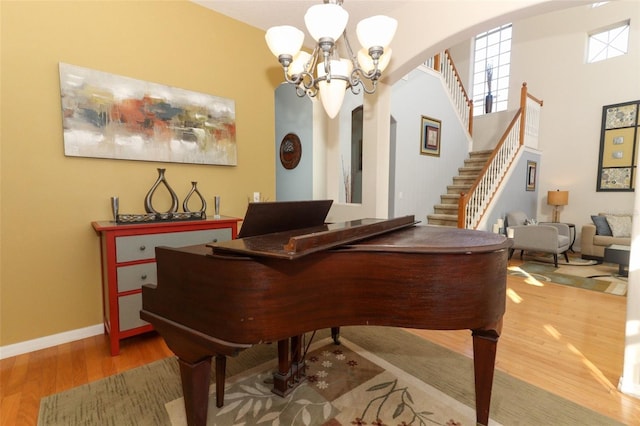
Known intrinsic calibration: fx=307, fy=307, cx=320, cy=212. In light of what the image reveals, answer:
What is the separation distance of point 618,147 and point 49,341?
8.62 m

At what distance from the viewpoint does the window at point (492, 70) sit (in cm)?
728

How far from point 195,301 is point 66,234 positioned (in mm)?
1864

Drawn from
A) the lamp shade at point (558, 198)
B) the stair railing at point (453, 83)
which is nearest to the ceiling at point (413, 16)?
the stair railing at point (453, 83)

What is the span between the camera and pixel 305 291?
1.14m

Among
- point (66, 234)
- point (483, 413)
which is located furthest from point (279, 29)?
point (483, 413)

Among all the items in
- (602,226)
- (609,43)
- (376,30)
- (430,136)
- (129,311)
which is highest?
(609,43)

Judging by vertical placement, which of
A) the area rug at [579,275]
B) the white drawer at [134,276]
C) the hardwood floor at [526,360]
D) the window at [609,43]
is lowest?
the hardwood floor at [526,360]

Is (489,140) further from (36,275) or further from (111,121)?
(36,275)

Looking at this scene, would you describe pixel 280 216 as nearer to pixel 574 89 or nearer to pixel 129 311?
pixel 129 311

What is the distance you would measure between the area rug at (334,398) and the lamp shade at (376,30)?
2.05 m

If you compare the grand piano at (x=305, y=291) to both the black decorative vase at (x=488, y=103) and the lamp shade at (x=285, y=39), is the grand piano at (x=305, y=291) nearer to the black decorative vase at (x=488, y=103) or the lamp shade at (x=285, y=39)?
the lamp shade at (x=285, y=39)

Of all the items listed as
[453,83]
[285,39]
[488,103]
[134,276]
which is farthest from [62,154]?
[488,103]

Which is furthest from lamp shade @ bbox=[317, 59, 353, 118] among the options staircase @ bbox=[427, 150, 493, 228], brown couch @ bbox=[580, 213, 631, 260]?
brown couch @ bbox=[580, 213, 631, 260]

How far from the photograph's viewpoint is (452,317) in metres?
1.23
